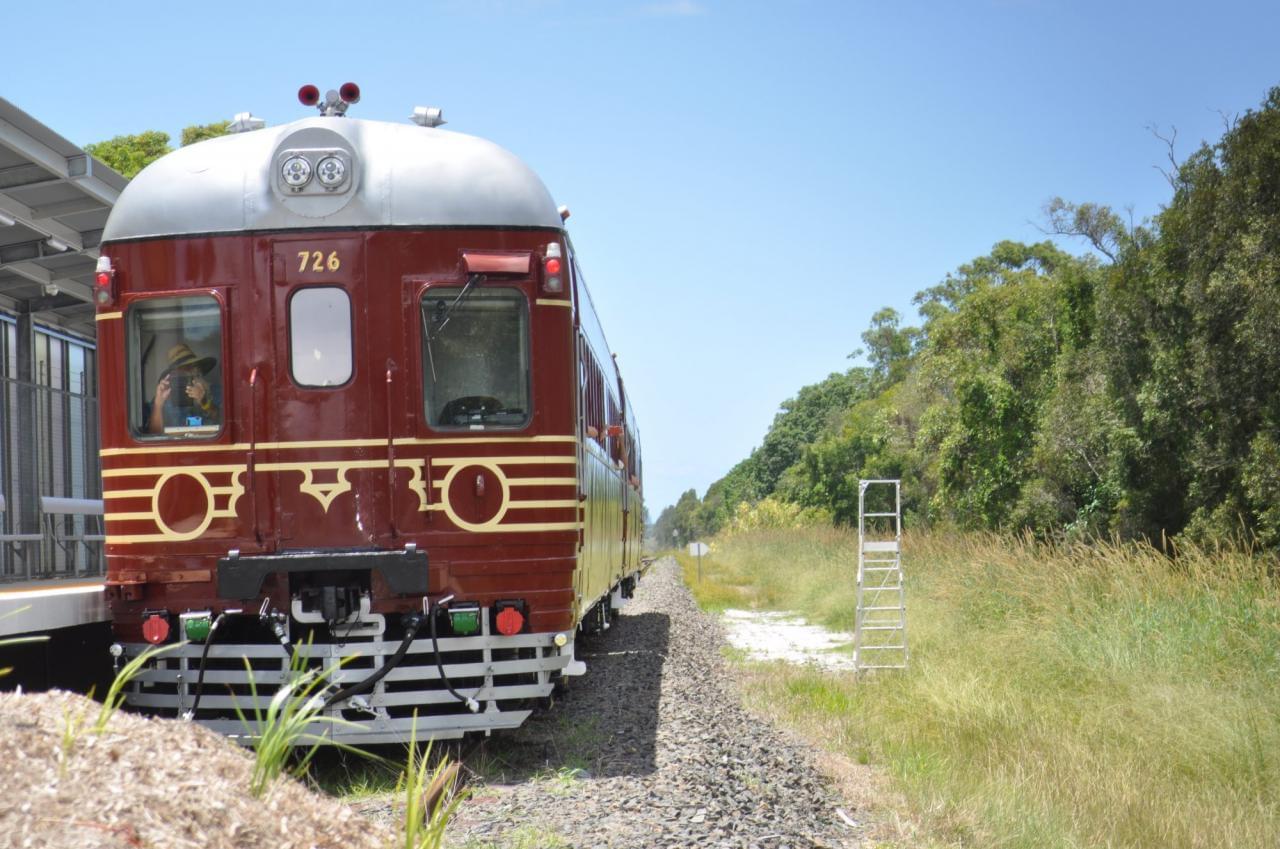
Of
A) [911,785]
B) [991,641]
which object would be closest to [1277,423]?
[991,641]

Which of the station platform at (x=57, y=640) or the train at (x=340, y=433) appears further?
the train at (x=340, y=433)

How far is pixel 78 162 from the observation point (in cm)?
1026

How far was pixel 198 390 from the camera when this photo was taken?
784 cm

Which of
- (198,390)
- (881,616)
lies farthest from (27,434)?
(881,616)

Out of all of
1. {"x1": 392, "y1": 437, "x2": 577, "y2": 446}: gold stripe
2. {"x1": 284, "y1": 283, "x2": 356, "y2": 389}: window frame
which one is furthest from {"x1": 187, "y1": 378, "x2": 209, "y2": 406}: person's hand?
{"x1": 392, "y1": 437, "x2": 577, "y2": 446}: gold stripe

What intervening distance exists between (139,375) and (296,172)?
1529 mm

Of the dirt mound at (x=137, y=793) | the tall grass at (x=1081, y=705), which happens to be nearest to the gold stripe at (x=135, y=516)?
the dirt mound at (x=137, y=793)

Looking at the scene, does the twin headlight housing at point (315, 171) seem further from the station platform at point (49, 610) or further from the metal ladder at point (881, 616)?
the metal ladder at point (881, 616)

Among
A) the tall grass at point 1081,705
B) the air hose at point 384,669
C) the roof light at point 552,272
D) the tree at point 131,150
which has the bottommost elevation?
the tall grass at point 1081,705

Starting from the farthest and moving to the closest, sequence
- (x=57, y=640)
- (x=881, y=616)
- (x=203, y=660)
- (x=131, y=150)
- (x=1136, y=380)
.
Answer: (x=131, y=150) < (x=1136, y=380) < (x=881, y=616) < (x=57, y=640) < (x=203, y=660)

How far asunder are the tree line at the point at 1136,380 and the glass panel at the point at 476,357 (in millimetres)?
11880

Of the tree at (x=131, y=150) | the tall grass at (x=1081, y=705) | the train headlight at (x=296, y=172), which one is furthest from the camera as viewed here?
the tree at (x=131, y=150)

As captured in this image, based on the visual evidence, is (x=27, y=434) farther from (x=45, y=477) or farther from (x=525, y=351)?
(x=525, y=351)

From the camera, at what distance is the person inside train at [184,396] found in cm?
780
